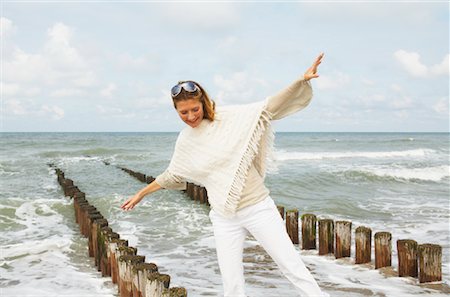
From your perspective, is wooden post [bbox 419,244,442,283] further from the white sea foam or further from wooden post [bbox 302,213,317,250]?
the white sea foam

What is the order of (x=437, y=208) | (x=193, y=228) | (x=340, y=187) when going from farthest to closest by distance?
(x=340, y=187), (x=437, y=208), (x=193, y=228)

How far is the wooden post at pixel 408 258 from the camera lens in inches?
248

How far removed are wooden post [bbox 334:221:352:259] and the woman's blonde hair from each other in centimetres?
485

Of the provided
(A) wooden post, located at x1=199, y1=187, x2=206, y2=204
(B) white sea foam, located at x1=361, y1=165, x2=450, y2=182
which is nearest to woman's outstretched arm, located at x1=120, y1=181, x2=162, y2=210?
(A) wooden post, located at x1=199, y1=187, x2=206, y2=204

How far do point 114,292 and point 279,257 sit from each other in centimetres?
352

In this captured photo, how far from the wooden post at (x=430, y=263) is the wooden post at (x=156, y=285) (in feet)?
11.9

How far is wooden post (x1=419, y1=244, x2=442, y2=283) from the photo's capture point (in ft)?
19.8

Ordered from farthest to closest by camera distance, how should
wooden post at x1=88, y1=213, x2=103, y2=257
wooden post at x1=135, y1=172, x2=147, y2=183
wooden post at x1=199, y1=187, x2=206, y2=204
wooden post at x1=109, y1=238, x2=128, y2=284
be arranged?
wooden post at x1=135, y1=172, x2=147, y2=183 → wooden post at x1=199, y1=187, x2=206, y2=204 → wooden post at x1=88, y1=213, x2=103, y2=257 → wooden post at x1=109, y1=238, x2=128, y2=284

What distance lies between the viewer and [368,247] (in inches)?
279

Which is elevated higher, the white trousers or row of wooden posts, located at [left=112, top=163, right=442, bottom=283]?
the white trousers

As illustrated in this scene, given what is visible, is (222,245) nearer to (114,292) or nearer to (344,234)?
(114,292)

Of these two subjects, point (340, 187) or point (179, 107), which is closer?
point (179, 107)

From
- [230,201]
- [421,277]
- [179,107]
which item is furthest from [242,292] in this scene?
[421,277]

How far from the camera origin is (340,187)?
756 inches
